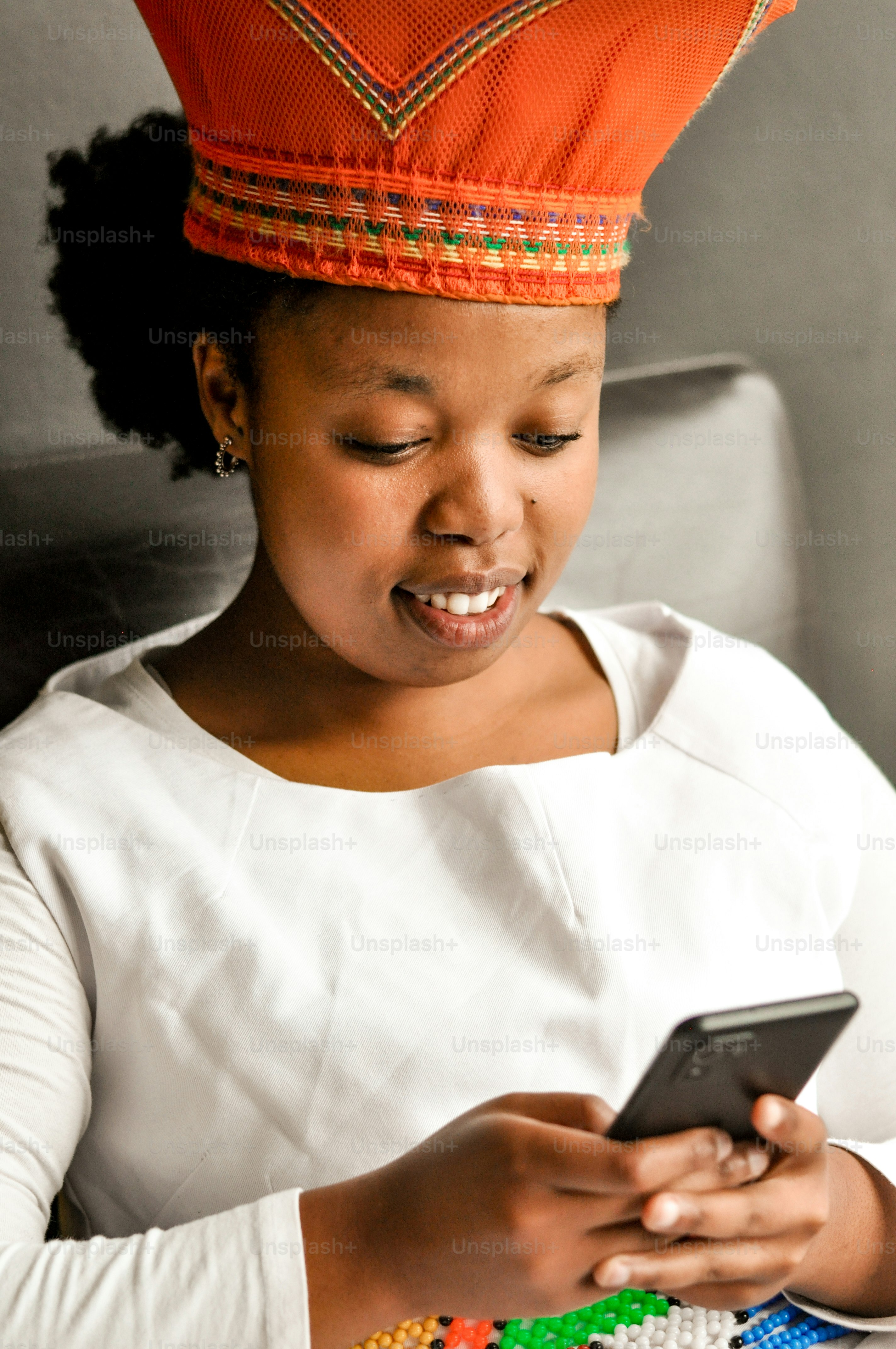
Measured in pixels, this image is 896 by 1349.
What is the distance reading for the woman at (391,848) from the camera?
2.58 feet

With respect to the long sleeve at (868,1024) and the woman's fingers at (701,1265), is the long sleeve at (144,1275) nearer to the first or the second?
the woman's fingers at (701,1265)

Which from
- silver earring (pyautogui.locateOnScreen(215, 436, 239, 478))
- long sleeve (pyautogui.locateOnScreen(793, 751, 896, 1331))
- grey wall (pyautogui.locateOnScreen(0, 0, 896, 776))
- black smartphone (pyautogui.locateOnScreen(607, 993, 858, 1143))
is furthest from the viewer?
grey wall (pyautogui.locateOnScreen(0, 0, 896, 776))

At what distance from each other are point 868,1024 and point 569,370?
634mm

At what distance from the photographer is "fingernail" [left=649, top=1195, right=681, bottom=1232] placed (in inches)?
27.1

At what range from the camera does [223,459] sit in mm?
1044

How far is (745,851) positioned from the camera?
1078 mm

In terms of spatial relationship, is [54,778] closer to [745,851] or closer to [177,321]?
[177,321]

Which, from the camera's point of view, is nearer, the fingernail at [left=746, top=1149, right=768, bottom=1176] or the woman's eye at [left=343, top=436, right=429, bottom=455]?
the fingernail at [left=746, top=1149, right=768, bottom=1176]

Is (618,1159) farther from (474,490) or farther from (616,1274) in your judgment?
(474,490)

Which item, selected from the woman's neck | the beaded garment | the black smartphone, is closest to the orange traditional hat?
the woman's neck

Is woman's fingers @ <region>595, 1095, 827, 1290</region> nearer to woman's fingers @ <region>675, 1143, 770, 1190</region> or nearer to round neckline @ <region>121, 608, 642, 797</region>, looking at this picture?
woman's fingers @ <region>675, 1143, 770, 1190</region>

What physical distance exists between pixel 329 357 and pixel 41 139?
0.68 m

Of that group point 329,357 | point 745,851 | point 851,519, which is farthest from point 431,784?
point 851,519

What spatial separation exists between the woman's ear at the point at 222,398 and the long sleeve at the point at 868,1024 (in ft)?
2.04
